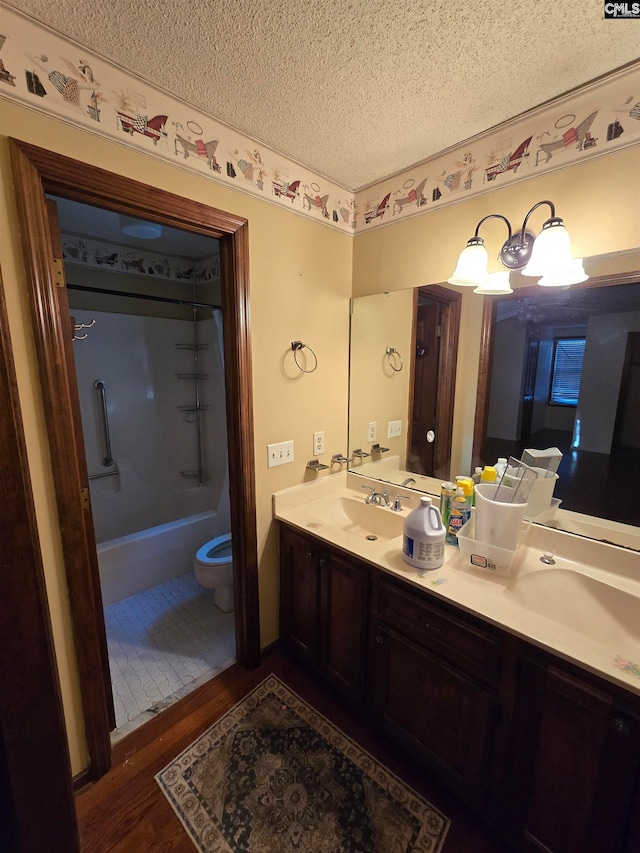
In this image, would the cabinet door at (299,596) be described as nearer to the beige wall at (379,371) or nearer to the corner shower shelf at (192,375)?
the beige wall at (379,371)

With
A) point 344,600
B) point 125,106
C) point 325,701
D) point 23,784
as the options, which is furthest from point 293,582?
point 125,106

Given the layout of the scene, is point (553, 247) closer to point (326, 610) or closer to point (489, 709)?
point (489, 709)

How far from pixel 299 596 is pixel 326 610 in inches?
7.9

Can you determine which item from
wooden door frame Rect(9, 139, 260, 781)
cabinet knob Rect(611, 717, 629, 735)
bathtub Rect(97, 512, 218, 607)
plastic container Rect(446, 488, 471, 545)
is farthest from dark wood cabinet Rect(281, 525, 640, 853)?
bathtub Rect(97, 512, 218, 607)

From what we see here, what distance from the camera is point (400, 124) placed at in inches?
53.9

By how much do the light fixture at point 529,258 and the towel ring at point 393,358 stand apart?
1.81ft

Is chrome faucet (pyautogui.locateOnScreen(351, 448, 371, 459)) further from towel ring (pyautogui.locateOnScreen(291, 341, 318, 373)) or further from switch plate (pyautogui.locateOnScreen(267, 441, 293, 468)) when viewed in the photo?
towel ring (pyautogui.locateOnScreen(291, 341, 318, 373))

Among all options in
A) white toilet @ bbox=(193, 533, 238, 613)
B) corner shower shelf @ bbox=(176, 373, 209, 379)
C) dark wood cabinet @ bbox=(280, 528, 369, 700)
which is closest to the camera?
dark wood cabinet @ bbox=(280, 528, 369, 700)

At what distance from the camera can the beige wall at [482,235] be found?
1.17 metres

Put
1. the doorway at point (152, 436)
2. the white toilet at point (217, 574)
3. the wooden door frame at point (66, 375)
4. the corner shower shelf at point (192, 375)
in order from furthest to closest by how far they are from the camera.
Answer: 1. the corner shower shelf at point (192, 375)
2. the white toilet at point (217, 574)
3. the doorway at point (152, 436)
4. the wooden door frame at point (66, 375)

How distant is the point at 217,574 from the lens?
2.21 m

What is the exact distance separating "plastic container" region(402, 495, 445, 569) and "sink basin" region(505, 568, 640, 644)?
0.25 meters

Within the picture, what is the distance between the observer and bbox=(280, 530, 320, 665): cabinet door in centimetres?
166

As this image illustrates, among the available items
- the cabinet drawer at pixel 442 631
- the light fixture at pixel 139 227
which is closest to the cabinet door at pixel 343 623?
the cabinet drawer at pixel 442 631
